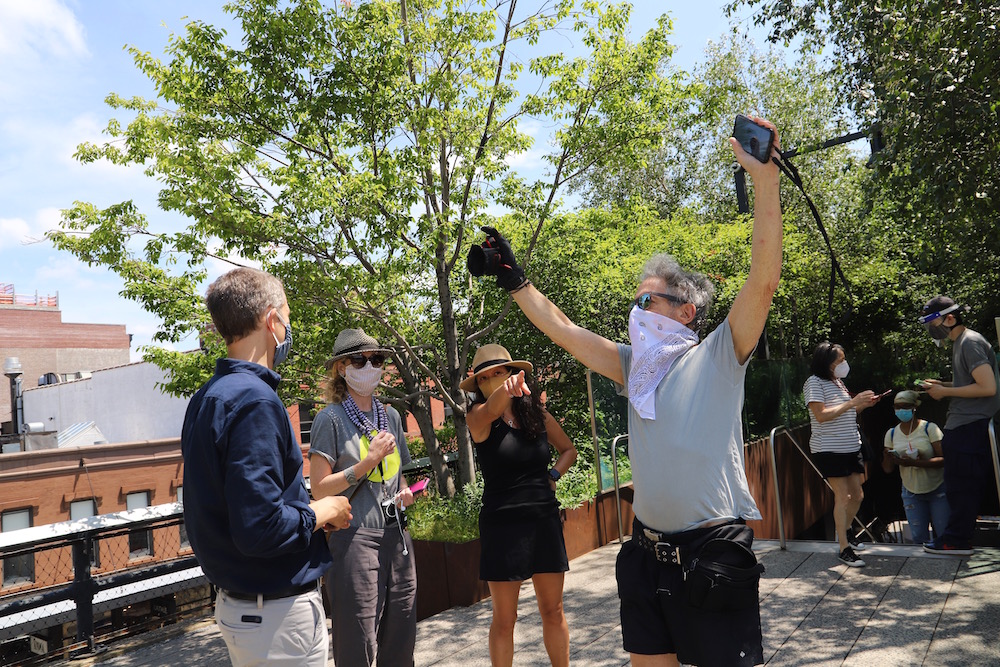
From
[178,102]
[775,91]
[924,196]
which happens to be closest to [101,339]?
[775,91]

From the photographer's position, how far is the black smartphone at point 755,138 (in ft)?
7.82

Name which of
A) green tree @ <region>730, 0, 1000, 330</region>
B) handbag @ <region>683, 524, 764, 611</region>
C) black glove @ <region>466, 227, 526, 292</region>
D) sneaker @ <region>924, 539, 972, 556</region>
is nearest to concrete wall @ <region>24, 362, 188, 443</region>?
green tree @ <region>730, 0, 1000, 330</region>

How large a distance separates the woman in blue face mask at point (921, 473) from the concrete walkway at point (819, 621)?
0.98m

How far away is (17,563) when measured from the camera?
1925 centimetres

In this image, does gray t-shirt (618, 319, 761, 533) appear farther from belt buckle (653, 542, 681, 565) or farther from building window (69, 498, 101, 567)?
building window (69, 498, 101, 567)

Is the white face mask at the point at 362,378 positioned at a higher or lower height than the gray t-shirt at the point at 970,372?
higher

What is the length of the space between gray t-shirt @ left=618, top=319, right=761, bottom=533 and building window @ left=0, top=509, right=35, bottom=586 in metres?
18.3

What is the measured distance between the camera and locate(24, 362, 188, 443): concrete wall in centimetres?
3616

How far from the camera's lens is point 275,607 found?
2.38 metres

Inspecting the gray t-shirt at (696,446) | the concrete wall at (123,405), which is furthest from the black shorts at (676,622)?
the concrete wall at (123,405)

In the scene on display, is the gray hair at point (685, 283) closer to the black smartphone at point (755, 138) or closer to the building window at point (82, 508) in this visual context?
the black smartphone at point (755, 138)

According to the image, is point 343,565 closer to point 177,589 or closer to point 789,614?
point 789,614

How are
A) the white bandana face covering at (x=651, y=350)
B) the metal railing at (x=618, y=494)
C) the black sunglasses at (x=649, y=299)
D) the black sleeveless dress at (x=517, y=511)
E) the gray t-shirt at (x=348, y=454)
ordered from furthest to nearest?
1. the metal railing at (x=618, y=494)
2. the black sleeveless dress at (x=517, y=511)
3. the gray t-shirt at (x=348, y=454)
4. the black sunglasses at (x=649, y=299)
5. the white bandana face covering at (x=651, y=350)

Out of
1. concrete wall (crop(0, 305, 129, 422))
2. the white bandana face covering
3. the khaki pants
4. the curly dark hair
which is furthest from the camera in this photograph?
concrete wall (crop(0, 305, 129, 422))
